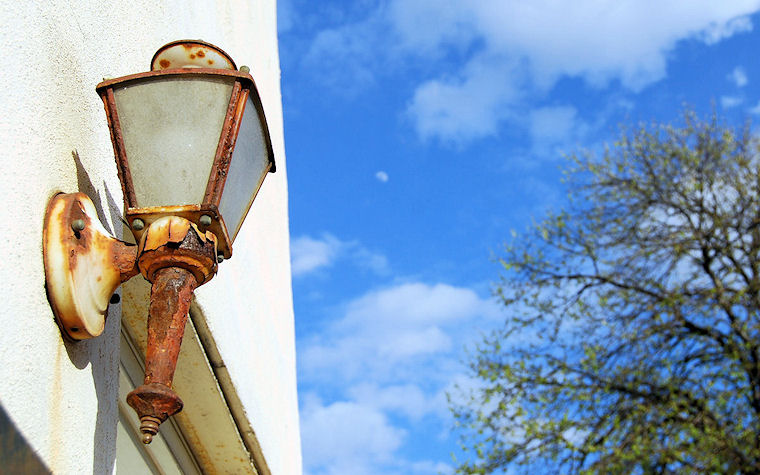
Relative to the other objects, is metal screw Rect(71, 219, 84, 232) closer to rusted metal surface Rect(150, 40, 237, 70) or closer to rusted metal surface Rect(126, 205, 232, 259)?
rusted metal surface Rect(126, 205, 232, 259)

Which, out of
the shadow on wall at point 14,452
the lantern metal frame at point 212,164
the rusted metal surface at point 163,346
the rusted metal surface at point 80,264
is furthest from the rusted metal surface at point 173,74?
the shadow on wall at point 14,452

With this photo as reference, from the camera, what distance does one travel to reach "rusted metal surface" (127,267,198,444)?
1278 millimetres

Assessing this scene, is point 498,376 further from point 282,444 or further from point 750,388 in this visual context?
point 282,444

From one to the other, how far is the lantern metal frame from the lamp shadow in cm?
13

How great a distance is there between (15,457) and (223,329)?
4.41 feet

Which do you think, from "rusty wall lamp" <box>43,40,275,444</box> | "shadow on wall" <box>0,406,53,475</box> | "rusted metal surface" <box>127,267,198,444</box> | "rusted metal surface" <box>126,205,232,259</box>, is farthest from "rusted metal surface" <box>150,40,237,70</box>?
"shadow on wall" <box>0,406,53,475</box>

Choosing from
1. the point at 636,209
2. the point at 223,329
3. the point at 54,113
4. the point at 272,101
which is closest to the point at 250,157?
the point at 54,113

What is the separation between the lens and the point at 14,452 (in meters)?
1.21

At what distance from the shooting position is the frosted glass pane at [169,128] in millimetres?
1479

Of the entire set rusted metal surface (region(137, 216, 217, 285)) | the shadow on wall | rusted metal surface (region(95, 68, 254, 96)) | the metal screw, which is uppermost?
rusted metal surface (region(95, 68, 254, 96))

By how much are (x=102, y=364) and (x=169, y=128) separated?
0.49m

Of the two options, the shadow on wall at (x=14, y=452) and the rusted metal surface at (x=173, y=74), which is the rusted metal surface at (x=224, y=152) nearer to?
the rusted metal surface at (x=173, y=74)

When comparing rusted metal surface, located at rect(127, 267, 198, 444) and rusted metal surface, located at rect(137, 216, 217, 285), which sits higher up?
rusted metal surface, located at rect(137, 216, 217, 285)

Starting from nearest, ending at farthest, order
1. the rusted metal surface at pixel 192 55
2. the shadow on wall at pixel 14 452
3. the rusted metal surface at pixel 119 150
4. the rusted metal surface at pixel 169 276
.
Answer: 1. the shadow on wall at pixel 14 452
2. the rusted metal surface at pixel 169 276
3. the rusted metal surface at pixel 119 150
4. the rusted metal surface at pixel 192 55
